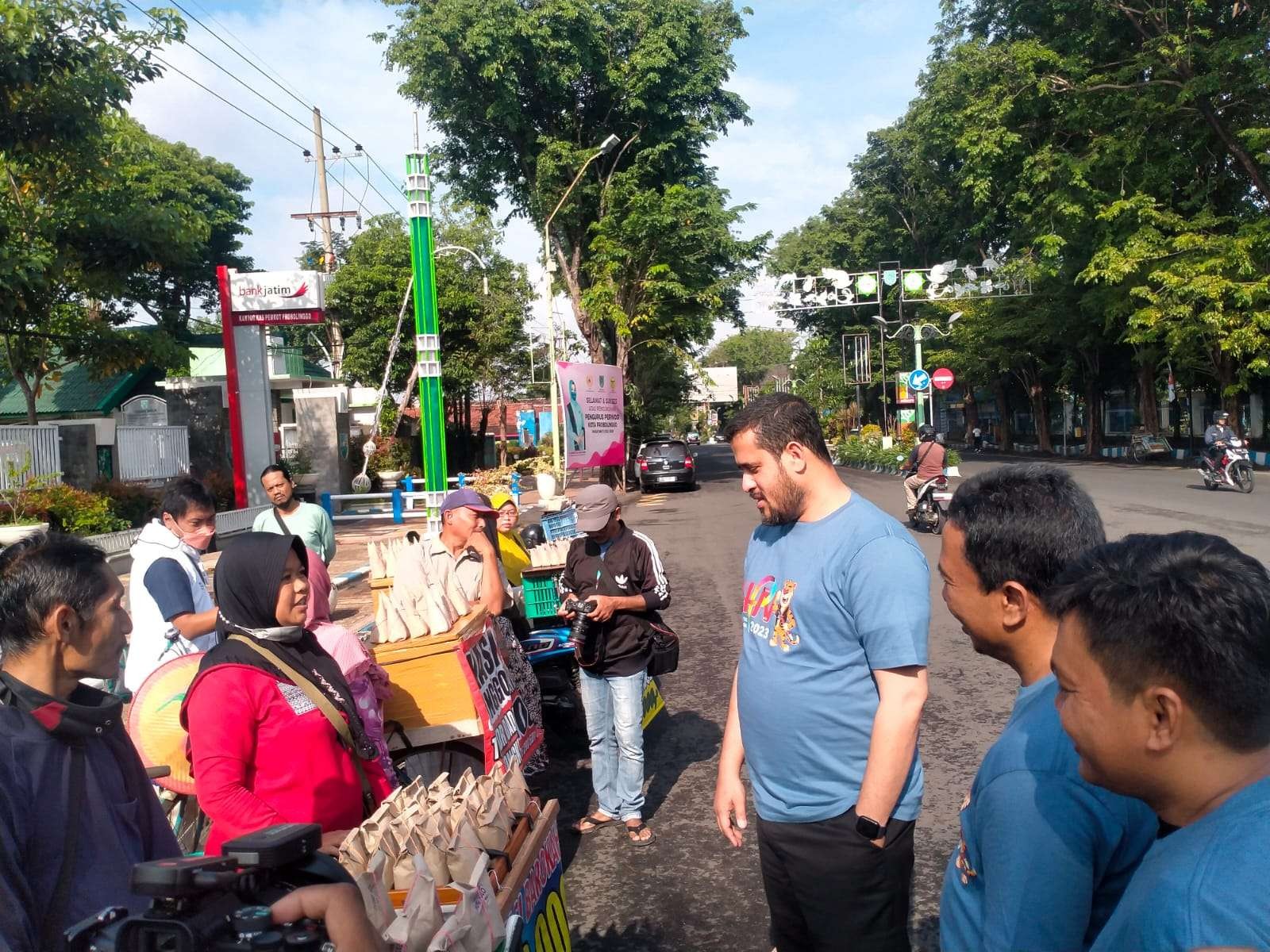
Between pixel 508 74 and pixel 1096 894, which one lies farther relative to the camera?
pixel 508 74

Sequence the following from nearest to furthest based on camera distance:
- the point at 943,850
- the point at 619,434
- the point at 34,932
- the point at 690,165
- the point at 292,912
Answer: the point at 292,912
the point at 34,932
the point at 943,850
the point at 619,434
the point at 690,165

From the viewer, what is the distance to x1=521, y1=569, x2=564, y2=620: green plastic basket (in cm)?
→ 689

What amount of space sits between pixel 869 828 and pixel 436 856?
3.90ft

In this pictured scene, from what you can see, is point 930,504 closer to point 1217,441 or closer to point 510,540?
point 1217,441

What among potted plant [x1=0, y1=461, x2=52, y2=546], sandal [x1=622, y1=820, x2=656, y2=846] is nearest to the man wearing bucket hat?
sandal [x1=622, y1=820, x2=656, y2=846]

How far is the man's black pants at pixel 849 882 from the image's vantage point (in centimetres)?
238

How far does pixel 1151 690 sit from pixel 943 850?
139 inches

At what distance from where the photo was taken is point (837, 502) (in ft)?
8.43

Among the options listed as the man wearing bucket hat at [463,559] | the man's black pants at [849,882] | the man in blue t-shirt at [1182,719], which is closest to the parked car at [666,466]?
the man wearing bucket hat at [463,559]

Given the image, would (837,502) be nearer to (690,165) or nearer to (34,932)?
(34,932)

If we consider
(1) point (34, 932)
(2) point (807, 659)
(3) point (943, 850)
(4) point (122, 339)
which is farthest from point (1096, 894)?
(4) point (122, 339)

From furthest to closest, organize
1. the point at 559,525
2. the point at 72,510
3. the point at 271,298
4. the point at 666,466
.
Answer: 1. the point at 666,466
2. the point at 271,298
3. the point at 72,510
4. the point at 559,525

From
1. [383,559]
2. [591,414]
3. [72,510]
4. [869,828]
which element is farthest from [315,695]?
[591,414]

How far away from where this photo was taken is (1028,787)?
146 cm
